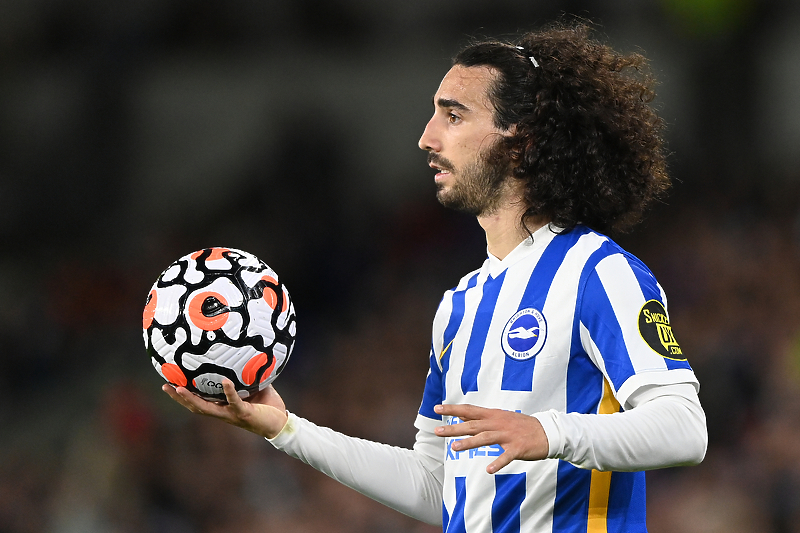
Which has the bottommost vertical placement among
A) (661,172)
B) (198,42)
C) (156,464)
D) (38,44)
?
(156,464)

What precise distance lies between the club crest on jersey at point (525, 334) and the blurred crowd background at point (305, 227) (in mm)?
4467

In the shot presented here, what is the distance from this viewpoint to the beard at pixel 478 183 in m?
2.69

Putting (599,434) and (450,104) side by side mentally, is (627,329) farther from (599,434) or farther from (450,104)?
(450,104)

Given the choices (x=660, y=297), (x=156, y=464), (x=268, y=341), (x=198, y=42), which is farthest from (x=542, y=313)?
(x=198, y=42)

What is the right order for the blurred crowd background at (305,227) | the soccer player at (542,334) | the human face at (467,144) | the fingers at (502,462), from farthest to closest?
the blurred crowd background at (305,227) → the human face at (467,144) → the soccer player at (542,334) → the fingers at (502,462)

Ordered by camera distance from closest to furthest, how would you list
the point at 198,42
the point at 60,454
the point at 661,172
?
the point at 661,172 → the point at 60,454 → the point at 198,42

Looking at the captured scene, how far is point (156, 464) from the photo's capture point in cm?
728

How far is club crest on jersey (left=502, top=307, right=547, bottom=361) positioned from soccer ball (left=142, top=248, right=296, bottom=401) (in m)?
0.79

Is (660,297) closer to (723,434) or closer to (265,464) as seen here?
(723,434)

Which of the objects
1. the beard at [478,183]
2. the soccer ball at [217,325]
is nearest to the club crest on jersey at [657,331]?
the beard at [478,183]

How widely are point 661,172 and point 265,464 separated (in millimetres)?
5080

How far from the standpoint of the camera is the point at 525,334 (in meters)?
2.34

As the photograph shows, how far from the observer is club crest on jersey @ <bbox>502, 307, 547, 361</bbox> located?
7.55 ft

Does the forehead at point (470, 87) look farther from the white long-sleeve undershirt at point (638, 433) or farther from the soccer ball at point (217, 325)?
the white long-sleeve undershirt at point (638, 433)
